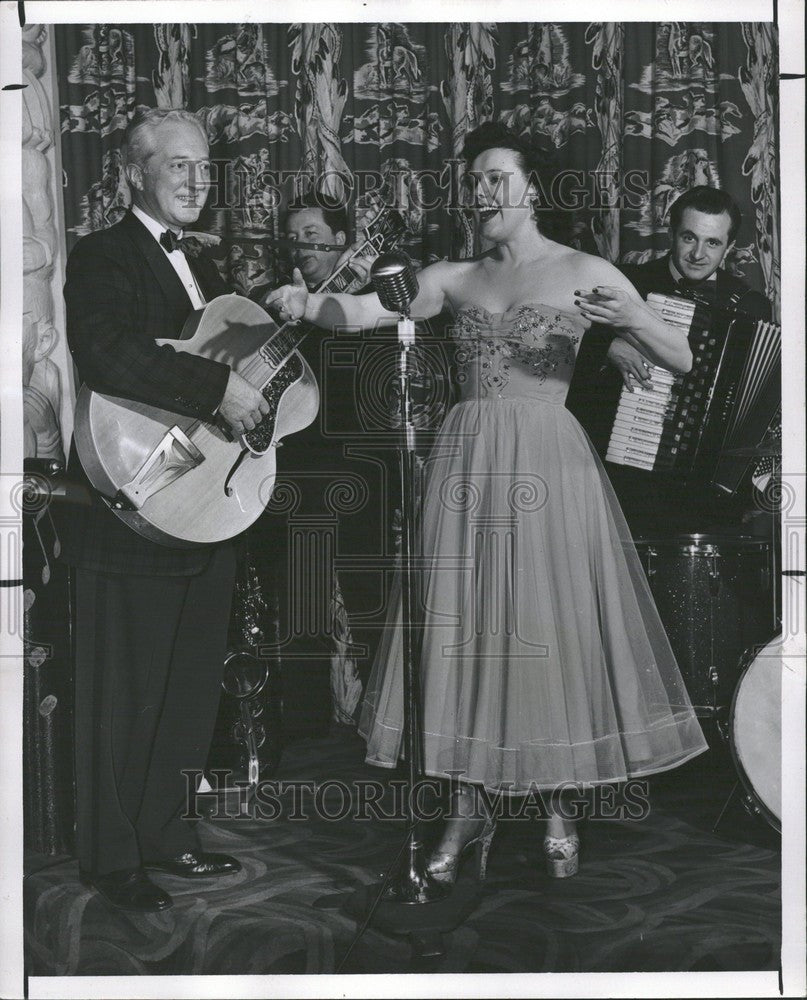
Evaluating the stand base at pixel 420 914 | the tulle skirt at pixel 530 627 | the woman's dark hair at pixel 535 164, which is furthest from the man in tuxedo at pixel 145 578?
the woman's dark hair at pixel 535 164

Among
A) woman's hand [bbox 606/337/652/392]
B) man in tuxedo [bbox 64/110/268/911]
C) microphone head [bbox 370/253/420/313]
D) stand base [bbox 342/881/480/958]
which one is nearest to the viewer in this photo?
microphone head [bbox 370/253/420/313]

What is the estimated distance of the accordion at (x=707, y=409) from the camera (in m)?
2.35

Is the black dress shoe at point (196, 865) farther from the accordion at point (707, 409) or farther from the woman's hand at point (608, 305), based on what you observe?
the woman's hand at point (608, 305)

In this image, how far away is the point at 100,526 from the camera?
7.39 feet

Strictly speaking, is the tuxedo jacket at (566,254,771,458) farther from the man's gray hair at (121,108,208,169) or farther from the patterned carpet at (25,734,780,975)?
the man's gray hair at (121,108,208,169)

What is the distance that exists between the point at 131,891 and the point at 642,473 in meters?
1.70

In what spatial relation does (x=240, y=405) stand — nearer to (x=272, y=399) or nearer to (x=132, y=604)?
(x=272, y=399)

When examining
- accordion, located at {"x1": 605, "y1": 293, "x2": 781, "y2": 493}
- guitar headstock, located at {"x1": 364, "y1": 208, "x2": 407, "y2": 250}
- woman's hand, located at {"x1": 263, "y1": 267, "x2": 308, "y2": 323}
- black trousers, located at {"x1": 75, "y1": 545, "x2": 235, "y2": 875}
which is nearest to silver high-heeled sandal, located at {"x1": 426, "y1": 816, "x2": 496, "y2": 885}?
black trousers, located at {"x1": 75, "y1": 545, "x2": 235, "y2": 875}

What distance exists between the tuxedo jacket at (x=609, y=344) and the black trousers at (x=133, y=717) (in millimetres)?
1030

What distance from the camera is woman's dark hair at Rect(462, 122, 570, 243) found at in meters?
2.36

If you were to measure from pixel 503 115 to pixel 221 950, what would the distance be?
89.1 inches

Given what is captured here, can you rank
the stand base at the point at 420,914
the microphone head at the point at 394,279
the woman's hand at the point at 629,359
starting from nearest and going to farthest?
the microphone head at the point at 394,279 < the stand base at the point at 420,914 < the woman's hand at the point at 629,359

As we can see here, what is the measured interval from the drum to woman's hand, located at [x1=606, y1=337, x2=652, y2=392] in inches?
17.2

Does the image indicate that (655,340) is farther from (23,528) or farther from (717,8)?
(23,528)
